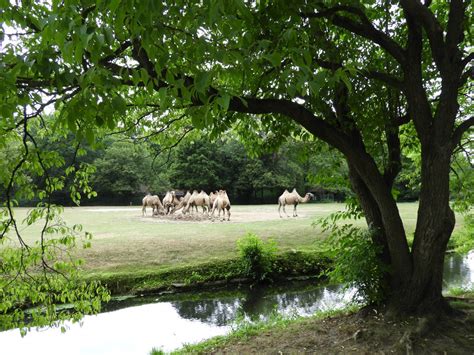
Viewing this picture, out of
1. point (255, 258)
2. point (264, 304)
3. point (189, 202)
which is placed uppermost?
point (189, 202)

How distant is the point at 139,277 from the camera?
41.5 ft

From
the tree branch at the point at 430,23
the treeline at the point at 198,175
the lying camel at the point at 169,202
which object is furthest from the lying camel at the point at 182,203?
the tree branch at the point at 430,23

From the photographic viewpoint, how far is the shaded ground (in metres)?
4.91

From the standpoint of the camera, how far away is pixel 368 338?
5.31 meters

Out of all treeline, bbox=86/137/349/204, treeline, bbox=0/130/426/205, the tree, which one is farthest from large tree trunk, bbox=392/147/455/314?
treeline, bbox=86/137/349/204

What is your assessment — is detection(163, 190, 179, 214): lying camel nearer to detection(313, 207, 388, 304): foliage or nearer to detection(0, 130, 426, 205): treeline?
detection(0, 130, 426, 205): treeline

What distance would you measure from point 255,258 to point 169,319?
408cm

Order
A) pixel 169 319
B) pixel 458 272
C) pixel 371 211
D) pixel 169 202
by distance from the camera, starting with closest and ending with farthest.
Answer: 1. pixel 371 211
2. pixel 169 319
3. pixel 458 272
4. pixel 169 202

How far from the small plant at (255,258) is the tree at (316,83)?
638 cm

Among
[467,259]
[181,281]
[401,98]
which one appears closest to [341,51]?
[401,98]

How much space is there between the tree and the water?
2.81m

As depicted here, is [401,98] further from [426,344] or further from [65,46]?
[65,46]

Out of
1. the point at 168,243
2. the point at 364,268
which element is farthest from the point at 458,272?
the point at 168,243

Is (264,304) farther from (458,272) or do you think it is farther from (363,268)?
(458,272)
